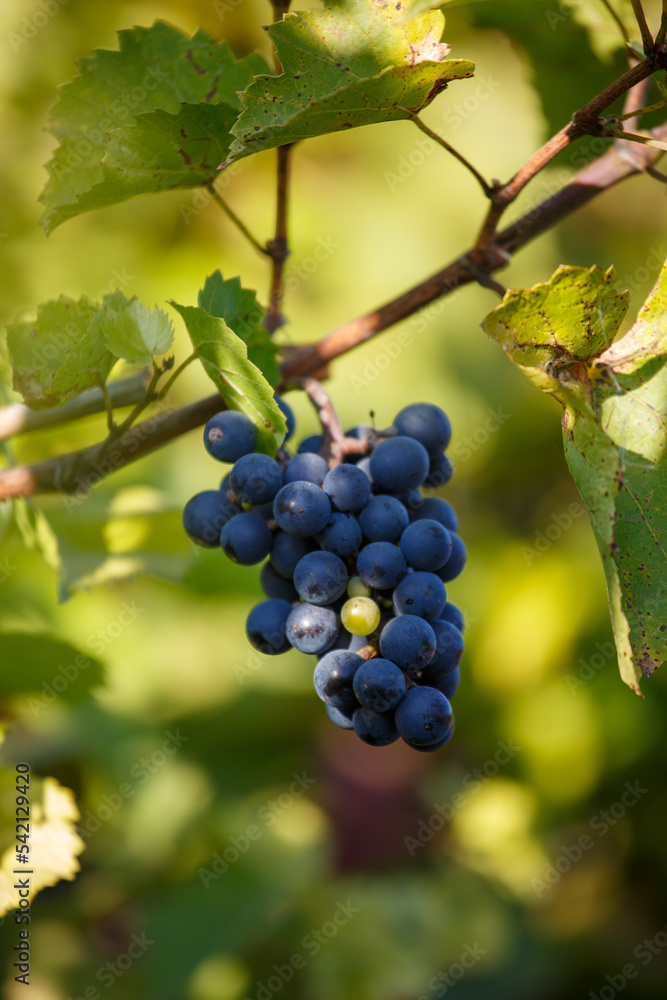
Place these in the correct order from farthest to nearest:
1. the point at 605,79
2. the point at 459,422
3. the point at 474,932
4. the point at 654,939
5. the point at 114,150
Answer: the point at 459,422
the point at 654,939
the point at 474,932
the point at 605,79
the point at 114,150

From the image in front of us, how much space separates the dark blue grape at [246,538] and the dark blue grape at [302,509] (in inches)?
1.9

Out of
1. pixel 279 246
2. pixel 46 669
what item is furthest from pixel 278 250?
pixel 46 669

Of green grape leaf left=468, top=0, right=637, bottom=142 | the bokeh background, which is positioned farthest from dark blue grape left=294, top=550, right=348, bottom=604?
green grape leaf left=468, top=0, right=637, bottom=142

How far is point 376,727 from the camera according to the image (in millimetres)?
647

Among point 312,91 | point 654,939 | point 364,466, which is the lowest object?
point 654,939

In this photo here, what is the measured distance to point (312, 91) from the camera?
62 cm

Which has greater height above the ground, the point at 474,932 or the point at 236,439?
the point at 236,439

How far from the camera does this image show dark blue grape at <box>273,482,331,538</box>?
2.11 ft

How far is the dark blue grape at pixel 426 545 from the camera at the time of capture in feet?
2.19

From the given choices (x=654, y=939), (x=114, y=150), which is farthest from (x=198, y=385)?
(x=654, y=939)

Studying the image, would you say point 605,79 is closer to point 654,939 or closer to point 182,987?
point 182,987

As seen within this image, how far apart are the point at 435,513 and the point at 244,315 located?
27cm

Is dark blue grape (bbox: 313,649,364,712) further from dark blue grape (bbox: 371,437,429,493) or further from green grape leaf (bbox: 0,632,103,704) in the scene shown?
green grape leaf (bbox: 0,632,103,704)

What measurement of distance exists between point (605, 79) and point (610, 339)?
2.09 ft
